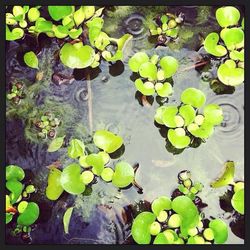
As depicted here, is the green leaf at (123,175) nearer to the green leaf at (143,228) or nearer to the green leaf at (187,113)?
the green leaf at (143,228)

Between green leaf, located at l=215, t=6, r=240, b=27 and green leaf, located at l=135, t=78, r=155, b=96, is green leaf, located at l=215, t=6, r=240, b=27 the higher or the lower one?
the higher one

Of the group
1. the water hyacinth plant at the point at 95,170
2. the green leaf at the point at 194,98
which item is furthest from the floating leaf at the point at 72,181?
the green leaf at the point at 194,98

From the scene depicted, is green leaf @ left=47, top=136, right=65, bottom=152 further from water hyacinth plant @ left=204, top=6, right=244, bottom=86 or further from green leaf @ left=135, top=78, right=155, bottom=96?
water hyacinth plant @ left=204, top=6, right=244, bottom=86

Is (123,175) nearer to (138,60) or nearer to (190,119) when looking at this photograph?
(190,119)

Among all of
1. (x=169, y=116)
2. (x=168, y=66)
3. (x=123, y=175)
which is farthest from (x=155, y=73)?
(x=123, y=175)

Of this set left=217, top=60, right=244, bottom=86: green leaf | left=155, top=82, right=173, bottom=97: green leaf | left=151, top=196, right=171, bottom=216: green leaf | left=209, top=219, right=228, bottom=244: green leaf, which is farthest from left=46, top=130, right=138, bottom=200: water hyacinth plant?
left=217, top=60, right=244, bottom=86: green leaf

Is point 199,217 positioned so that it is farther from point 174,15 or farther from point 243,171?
point 174,15

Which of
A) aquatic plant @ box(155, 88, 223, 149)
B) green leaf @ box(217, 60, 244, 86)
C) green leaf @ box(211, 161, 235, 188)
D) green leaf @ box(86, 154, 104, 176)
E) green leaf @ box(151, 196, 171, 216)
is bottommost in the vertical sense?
green leaf @ box(151, 196, 171, 216)
